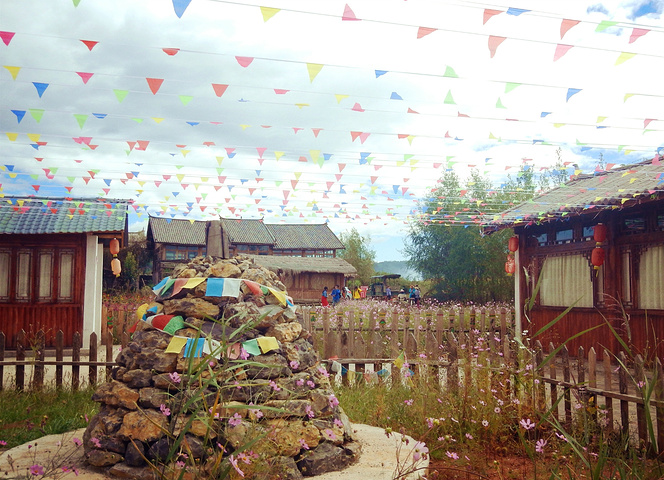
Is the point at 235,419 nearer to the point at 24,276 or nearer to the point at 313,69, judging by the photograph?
the point at 313,69

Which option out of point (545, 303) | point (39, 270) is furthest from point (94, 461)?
point (545, 303)

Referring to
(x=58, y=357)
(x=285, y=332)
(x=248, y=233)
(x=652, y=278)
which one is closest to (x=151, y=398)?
(x=285, y=332)

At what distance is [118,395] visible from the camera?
4.54 m

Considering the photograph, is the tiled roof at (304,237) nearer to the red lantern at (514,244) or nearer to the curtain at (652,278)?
the red lantern at (514,244)

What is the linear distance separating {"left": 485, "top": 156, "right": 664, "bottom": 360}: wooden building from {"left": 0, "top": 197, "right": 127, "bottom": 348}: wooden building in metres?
9.94

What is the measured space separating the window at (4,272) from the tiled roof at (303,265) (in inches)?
778

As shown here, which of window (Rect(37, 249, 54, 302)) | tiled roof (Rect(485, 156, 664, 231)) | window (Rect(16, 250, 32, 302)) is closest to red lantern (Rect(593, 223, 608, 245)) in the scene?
tiled roof (Rect(485, 156, 664, 231))

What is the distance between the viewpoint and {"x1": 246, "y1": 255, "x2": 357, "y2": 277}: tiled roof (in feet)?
107

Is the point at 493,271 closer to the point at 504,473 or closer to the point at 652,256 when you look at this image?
the point at 652,256

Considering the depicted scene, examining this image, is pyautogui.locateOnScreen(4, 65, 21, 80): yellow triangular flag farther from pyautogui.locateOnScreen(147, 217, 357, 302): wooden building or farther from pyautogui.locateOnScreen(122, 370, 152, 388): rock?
pyautogui.locateOnScreen(147, 217, 357, 302): wooden building

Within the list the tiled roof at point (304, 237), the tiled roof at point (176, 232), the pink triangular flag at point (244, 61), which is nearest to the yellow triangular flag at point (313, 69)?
the pink triangular flag at point (244, 61)

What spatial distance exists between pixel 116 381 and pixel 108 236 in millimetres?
9489

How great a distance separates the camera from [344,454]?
4.57 meters

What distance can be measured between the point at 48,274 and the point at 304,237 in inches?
1210
